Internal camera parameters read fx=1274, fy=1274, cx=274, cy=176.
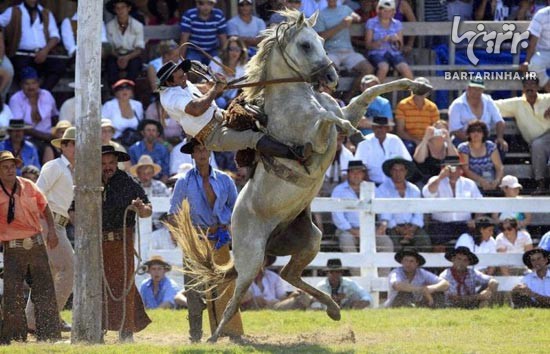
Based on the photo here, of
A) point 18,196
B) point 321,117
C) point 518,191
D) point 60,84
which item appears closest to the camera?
point 321,117

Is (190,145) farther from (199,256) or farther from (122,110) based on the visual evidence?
(122,110)

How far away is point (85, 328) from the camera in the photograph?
34.8 feet

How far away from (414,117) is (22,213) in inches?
253

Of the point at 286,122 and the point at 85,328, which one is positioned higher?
the point at 286,122

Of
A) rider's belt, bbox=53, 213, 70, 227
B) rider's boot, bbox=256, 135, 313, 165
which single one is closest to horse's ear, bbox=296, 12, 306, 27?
rider's boot, bbox=256, 135, 313, 165

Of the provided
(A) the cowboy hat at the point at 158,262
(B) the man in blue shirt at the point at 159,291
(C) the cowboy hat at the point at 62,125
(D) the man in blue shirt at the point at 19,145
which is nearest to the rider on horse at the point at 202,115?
(A) the cowboy hat at the point at 158,262

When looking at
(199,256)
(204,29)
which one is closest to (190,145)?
(199,256)

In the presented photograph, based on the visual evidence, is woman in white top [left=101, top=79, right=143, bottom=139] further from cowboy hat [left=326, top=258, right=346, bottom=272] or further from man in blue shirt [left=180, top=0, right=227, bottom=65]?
cowboy hat [left=326, top=258, right=346, bottom=272]

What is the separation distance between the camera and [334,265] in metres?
14.0

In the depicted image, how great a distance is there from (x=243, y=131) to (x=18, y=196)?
225 centimetres

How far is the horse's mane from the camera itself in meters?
10.4

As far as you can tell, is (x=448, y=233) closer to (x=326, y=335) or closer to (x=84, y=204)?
(x=326, y=335)

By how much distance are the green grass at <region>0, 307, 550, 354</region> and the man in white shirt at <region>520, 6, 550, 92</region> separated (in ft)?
14.9

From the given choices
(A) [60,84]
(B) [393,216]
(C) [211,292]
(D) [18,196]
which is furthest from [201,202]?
(A) [60,84]
